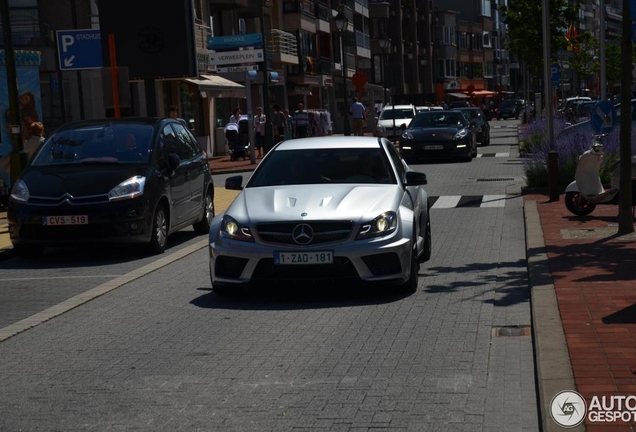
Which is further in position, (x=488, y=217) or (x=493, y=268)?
(x=488, y=217)

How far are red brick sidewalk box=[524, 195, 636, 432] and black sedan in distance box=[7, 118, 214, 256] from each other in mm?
4712

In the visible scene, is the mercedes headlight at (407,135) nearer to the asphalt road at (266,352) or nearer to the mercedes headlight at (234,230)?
the asphalt road at (266,352)

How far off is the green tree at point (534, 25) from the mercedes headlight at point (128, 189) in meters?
40.0

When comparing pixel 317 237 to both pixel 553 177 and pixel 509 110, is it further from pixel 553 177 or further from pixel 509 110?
pixel 509 110

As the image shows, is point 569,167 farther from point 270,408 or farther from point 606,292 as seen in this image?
point 270,408

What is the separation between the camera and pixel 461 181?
27719mm

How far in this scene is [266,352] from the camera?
8461 millimetres

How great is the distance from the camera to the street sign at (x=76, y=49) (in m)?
25.8

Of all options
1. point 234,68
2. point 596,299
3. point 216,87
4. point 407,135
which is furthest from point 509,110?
point 596,299

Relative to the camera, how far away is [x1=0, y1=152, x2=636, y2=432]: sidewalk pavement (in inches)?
263

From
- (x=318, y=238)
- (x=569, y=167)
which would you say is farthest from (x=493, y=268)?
(x=569, y=167)

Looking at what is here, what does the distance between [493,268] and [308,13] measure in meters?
55.8

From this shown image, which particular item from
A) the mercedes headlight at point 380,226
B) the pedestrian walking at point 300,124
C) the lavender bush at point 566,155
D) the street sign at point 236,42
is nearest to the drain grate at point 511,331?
the mercedes headlight at point 380,226
